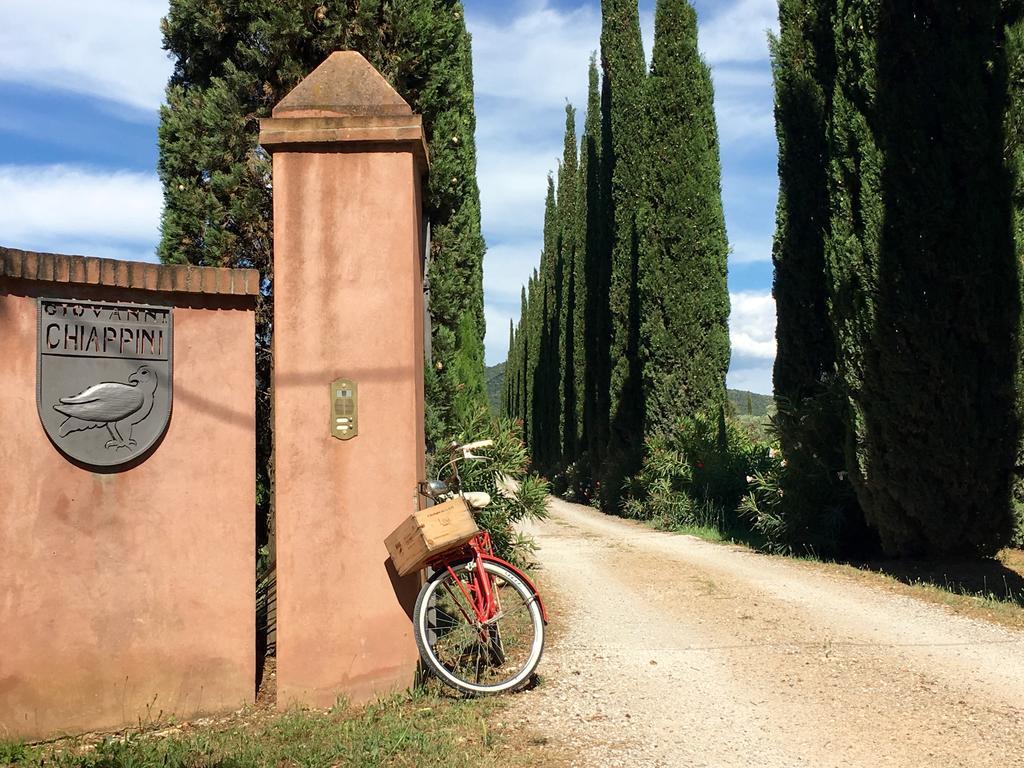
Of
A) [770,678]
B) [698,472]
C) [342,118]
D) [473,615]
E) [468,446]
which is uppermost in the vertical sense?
[342,118]

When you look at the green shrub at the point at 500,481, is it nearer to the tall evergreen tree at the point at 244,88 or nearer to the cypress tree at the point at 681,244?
the tall evergreen tree at the point at 244,88

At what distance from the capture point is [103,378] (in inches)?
165

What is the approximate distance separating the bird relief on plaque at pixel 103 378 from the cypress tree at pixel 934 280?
21.9 ft

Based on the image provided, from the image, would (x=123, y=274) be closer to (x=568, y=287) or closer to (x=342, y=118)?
(x=342, y=118)

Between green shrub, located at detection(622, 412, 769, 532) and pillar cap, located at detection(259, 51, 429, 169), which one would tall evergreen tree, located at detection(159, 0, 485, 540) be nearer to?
pillar cap, located at detection(259, 51, 429, 169)

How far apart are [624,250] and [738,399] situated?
2195 inches

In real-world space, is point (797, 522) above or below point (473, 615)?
below

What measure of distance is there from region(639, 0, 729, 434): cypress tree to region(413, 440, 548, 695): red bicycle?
11157 mm

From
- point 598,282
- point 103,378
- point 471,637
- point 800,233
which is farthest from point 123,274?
point 598,282

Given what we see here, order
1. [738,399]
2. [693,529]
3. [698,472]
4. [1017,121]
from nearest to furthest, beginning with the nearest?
[1017,121]
[693,529]
[698,472]
[738,399]

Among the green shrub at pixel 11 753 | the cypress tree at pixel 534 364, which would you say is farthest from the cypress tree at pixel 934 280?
the cypress tree at pixel 534 364

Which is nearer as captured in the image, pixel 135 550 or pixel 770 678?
pixel 135 550

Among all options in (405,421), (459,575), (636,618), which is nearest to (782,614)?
(636,618)

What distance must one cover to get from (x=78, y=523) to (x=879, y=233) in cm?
739
